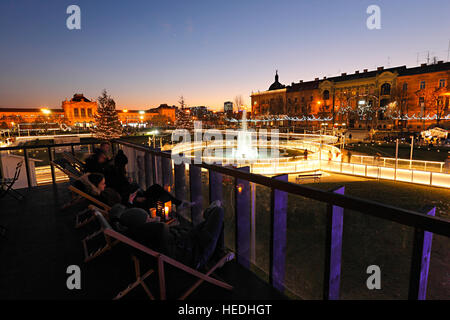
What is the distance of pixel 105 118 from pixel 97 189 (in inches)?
1794

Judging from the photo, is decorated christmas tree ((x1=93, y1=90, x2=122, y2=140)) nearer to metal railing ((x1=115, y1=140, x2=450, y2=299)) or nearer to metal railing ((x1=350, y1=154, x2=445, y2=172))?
metal railing ((x1=350, y1=154, x2=445, y2=172))

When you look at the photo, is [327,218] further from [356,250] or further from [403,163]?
[403,163]

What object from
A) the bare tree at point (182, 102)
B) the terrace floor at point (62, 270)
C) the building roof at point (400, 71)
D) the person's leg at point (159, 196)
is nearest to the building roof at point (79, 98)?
the bare tree at point (182, 102)

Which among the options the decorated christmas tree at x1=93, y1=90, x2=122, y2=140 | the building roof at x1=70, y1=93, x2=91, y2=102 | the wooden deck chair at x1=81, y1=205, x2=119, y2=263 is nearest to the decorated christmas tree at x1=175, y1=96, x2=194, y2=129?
the decorated christmas tree at x1=93, y1=90, x2=122, y2=140

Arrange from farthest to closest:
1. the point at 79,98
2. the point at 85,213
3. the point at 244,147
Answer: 1. the point at 79,98
2. the point at 244,147
3. the point at 85,213

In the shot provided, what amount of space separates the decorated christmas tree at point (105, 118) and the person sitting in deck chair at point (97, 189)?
146ft

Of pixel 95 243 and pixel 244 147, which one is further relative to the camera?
pixel 244 147

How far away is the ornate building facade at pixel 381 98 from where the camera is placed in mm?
45781

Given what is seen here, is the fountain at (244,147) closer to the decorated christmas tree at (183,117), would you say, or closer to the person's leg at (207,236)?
the person's leg at (207,236)

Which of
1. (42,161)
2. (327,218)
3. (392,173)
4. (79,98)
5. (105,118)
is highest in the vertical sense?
(79,98)

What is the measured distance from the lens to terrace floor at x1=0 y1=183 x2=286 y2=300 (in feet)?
8.11

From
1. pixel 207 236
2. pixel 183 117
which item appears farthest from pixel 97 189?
pixel 183 117

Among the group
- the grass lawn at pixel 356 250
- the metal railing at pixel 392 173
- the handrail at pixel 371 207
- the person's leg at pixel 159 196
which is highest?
the handrail at pixel 371 207

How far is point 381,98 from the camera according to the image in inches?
2128
